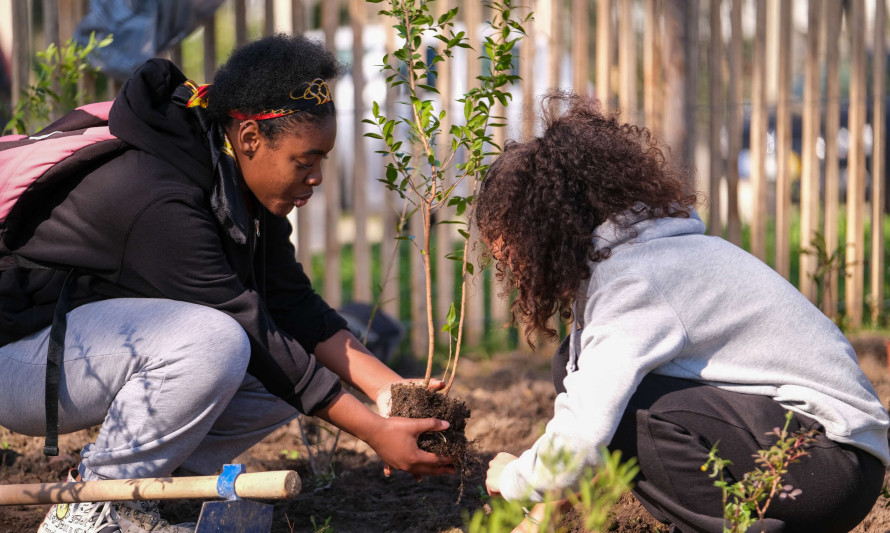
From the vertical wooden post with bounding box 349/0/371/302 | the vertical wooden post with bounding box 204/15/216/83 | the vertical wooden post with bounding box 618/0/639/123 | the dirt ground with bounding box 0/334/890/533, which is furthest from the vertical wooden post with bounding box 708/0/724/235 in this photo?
the vertical wooden post with bounding box 204/15/216/83

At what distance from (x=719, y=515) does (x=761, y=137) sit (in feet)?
10.8

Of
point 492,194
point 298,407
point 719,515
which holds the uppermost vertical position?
point 492,194

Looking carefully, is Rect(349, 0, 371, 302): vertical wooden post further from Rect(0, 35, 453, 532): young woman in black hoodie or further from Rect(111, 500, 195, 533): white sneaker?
Rect(111, 500, 195, 533): white sneaker

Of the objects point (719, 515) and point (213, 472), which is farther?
point (213, 472)

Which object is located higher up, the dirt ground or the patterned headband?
the patterned headband

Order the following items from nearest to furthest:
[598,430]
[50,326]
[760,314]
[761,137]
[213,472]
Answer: [598,430] < [760,314] < [50,326] < [213,472] < [761,137]

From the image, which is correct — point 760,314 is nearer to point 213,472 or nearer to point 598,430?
point 598,430

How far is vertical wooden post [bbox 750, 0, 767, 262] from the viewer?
4.93 m

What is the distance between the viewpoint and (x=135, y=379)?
221 cm

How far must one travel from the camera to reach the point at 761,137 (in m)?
4.96

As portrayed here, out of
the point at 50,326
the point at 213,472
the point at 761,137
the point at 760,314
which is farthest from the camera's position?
the point at 761,137

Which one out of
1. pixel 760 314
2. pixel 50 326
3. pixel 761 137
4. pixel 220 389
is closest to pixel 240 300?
pixel 220 389

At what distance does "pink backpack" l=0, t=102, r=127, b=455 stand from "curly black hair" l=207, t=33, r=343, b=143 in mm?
291

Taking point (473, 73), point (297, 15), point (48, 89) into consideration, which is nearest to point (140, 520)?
point (48, 89)
